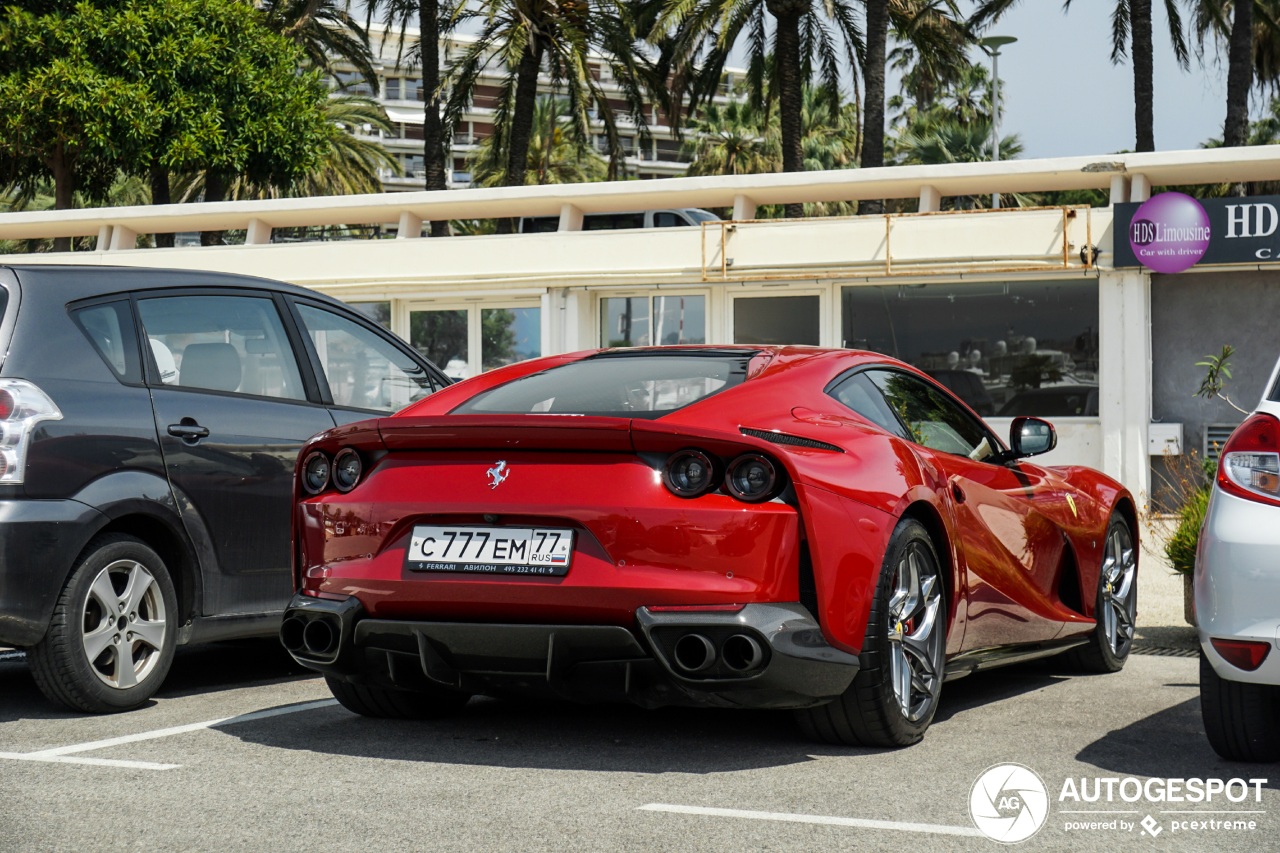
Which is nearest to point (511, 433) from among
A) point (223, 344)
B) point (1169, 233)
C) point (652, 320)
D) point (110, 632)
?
point (110, 632)

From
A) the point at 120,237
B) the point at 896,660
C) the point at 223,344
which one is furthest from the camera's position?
the point at 120,237

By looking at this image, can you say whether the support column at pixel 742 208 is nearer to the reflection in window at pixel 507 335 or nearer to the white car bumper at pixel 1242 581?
the reflection in window at pixel 507 335

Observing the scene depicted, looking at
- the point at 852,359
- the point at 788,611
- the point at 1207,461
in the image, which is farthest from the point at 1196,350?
the point at 788,611

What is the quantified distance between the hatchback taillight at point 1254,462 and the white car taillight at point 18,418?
3871 millimetres

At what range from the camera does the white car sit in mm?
→ 4242

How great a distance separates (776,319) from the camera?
1966 centimetres

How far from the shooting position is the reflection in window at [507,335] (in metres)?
20.6

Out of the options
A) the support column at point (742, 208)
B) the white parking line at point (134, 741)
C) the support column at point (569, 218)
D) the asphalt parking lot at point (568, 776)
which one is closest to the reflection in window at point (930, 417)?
the asphalt parking lot at point (568, 776)

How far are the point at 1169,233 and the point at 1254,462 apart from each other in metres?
13.7

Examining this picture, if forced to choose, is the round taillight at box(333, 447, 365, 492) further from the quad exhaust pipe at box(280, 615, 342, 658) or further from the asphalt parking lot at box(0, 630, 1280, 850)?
the asphalt parking lot at box(0, 630, 1280, 850)

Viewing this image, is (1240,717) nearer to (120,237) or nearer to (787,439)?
(787,439)

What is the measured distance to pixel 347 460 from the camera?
499 centimetres

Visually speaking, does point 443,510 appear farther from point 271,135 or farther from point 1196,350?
point 271,135

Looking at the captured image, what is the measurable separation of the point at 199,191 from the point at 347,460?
45.9m
